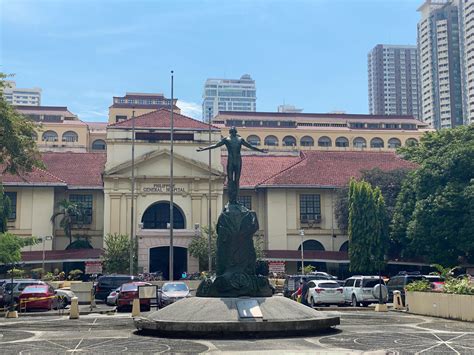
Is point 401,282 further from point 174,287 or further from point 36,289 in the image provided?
point 36,289

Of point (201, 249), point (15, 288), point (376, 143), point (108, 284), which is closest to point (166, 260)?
point (201, 249)

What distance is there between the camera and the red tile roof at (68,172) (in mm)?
52062

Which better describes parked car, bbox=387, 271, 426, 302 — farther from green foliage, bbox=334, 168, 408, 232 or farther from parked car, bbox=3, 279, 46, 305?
green foliage, bbox=334, 168, 408, 232

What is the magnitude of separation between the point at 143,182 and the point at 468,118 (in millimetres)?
97709

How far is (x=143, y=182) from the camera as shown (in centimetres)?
5222

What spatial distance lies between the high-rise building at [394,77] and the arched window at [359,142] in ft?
294

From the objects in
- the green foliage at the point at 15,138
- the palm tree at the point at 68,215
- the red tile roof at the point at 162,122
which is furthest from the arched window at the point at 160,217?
the green foliage at the point at 15,138

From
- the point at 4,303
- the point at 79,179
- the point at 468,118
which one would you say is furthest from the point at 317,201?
the point at 468,118

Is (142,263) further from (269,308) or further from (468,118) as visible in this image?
(468,118)

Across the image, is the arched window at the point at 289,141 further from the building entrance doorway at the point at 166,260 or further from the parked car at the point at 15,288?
the parked car at the point at 15,288

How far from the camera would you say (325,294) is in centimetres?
2838

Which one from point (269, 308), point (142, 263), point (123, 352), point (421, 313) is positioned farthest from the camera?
point (142, 263)

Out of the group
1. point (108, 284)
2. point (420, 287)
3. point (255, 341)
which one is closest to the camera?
point (255, 341)

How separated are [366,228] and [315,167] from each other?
10.3 m
